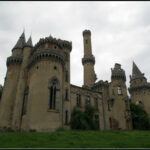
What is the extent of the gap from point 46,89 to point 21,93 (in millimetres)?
7735

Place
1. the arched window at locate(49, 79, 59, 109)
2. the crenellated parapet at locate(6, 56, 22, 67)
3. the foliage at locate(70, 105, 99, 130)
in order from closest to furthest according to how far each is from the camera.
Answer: the arched window at locate(49, 79, 59, 109) < the foliage at locate(70, 105, 99, 130) < the crenellated parapet at locate(6, 56, 22, 67)

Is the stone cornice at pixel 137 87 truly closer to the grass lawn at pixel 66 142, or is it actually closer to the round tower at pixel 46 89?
the round tower at pixel 46 89

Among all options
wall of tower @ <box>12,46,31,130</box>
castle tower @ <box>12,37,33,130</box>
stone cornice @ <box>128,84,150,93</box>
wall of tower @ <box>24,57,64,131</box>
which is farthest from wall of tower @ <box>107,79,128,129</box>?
wall of tower @ <box>12,46,31,130</box>

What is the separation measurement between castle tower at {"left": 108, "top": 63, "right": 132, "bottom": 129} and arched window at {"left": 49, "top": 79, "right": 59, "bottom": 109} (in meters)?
18.8

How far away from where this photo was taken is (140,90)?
Answer: 196ft

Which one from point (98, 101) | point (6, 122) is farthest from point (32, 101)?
point (98, 101)

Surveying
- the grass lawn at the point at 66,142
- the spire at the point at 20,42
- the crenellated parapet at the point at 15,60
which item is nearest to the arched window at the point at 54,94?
the grass lawn at the point at 66,142

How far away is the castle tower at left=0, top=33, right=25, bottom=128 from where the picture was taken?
3472cm

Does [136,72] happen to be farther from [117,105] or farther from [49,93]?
[49,93]

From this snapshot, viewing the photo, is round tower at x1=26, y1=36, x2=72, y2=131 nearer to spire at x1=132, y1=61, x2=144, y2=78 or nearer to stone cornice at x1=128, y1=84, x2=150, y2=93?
stone cornice at x1=128, y1=84, x2=150, y2=93

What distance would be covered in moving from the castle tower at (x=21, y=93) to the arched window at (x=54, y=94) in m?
6.81

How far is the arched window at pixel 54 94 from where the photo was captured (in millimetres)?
29625

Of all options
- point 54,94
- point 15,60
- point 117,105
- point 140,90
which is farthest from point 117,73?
point 15,60

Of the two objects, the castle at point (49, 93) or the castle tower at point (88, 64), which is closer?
the castle at point (49, 93)
